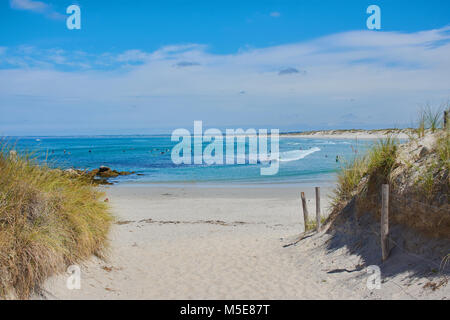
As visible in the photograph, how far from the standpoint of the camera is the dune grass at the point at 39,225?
18.2 feet

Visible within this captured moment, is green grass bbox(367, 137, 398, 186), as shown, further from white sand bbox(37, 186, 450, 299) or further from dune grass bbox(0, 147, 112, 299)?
dune grass bbox(0, 147, 112, 299)

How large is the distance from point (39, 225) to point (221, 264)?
4651mm

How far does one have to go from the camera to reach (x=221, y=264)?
30.5ft

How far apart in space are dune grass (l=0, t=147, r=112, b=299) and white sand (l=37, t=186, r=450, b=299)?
1.26 feet

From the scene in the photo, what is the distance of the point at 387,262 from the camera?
7.15 metres

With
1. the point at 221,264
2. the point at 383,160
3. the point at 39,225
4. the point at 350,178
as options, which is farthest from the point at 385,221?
the point at 39,225

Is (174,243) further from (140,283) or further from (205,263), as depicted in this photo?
(140,283)

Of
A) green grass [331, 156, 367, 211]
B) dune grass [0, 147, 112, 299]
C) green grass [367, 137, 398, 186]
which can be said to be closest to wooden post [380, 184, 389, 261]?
green grass [367, 137, 398, 186]

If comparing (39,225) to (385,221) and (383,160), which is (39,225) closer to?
(385,221)

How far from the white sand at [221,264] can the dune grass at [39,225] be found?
0.38m

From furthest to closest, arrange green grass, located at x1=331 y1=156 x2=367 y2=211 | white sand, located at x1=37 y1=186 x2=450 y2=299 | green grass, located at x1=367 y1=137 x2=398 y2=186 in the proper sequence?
green grass, located at x1=331 y1=156 x2=367 y2=211 → green grass, located at x1=367 y1=137 x2=398 y2=186 → white sand, located at x1=37 y1=186 x2=450 y2=299

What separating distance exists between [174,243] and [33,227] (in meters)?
6.18

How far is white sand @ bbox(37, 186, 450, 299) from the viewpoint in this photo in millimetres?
6980

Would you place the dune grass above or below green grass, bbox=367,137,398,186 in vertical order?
below
